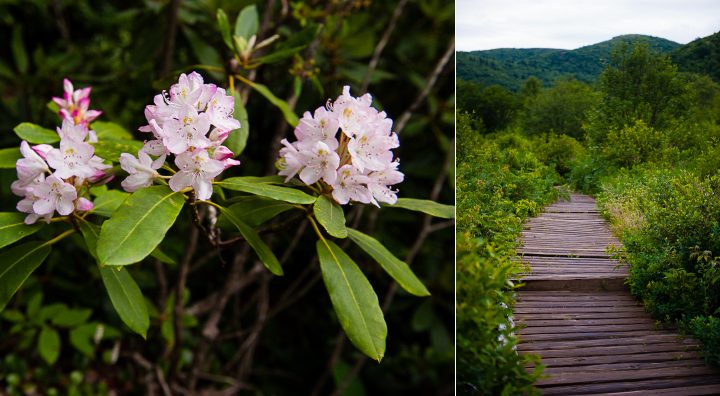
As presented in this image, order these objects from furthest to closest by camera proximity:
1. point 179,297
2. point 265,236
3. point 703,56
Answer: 1. point 265,236
2. point 179,297
3. point 703,56

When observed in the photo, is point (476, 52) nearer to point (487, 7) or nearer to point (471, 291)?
point (487, 7)

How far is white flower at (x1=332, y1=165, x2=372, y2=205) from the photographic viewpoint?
0.87 meters

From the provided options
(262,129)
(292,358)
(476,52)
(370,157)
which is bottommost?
(292,358)

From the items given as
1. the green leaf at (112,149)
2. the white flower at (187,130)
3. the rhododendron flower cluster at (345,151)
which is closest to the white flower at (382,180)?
the rhododendron flower cluster at (345,151)

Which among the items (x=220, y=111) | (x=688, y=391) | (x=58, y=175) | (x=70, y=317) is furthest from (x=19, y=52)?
(x=688, y=391)

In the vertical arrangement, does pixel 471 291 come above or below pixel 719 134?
below

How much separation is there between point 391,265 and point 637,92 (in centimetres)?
59

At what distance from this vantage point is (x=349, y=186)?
887 millimetres

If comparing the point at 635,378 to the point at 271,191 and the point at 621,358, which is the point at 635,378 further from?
the point at 271,191

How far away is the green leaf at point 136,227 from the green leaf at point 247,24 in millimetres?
564

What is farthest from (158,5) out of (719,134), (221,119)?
(719,134)

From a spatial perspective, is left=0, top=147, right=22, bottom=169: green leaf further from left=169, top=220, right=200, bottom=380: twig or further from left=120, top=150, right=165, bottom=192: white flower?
left=169, top=220, right=200, bottom=380: twig

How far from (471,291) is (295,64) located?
0.66m

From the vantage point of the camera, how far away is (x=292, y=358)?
238 cm
